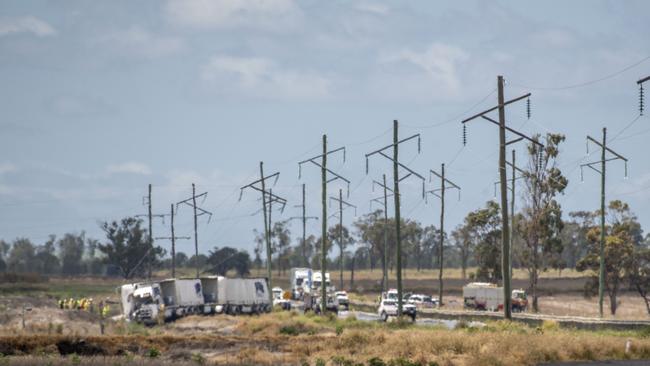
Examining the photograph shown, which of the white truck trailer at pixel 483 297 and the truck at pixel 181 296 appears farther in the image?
the white truck trailer at pixel 483 297

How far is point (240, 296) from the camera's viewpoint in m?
95.6

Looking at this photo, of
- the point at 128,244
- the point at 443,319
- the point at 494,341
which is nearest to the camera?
the point at 494,341

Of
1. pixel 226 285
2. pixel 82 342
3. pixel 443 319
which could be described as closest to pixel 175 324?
pixel 226 285

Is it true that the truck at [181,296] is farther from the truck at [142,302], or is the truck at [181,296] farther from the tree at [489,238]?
the tree at [489,238]

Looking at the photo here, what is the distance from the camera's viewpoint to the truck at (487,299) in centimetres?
11594

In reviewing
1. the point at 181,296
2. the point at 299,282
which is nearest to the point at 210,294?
the point at 181,296

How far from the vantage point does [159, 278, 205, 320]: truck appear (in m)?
90.6

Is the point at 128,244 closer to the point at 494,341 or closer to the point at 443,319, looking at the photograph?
the point at 443,319

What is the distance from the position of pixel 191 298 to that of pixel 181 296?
1.16 metres

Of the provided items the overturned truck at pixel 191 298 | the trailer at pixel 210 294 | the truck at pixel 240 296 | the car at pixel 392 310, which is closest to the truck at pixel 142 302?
the overturned truck at pixel 191 298

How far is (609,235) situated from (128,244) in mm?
90235

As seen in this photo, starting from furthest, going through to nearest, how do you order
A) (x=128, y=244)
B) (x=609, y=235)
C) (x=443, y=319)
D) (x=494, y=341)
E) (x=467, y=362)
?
(x=128, y=244) < (x=609, y=235) < (x=443, y=319) < (x=494, y=341) < (x=467, y=362)

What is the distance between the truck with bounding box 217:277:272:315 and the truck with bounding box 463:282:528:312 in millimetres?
27884

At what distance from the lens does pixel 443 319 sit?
3679 inches
